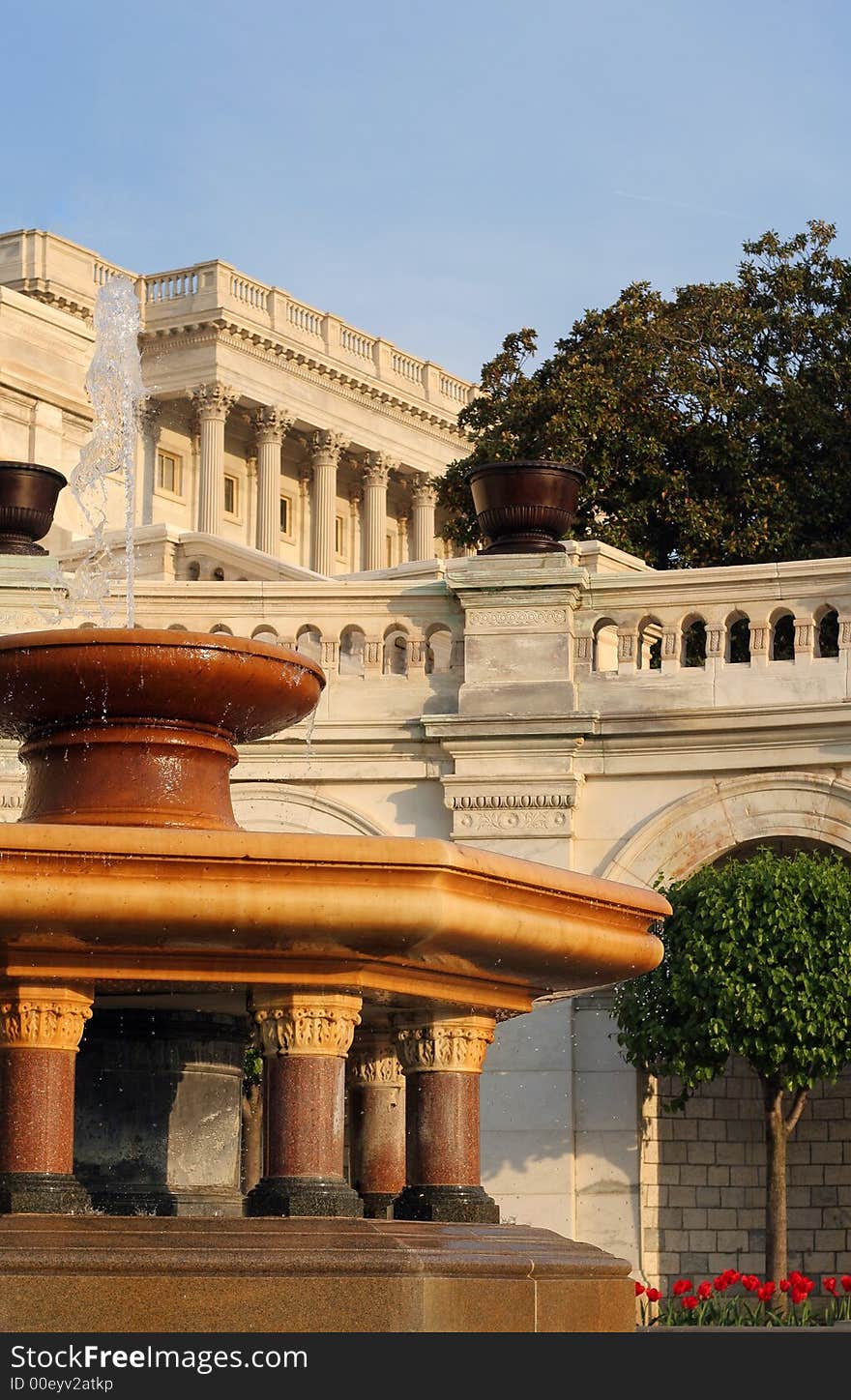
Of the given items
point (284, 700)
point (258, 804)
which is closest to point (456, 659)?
point (258, 804)

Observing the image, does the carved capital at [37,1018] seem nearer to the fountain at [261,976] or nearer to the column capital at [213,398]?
the fountain at [261,976]

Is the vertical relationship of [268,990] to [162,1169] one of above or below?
above

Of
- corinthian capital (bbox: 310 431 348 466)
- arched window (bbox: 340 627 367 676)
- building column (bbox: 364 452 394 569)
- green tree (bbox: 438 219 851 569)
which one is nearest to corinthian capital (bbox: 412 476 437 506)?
building column (bbox: 364 452 394 569)

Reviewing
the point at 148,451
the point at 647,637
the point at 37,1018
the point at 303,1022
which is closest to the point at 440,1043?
the point at 303,1022

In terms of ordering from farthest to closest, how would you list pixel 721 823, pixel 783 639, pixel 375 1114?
pixel 783 639 < pixel 721 823 < pixel 375 1114

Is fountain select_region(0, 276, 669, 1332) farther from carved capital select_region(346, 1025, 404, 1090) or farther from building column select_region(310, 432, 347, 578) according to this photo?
building column select_region(310, 432, 347, 578)

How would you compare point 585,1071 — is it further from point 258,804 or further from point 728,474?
point 728,474

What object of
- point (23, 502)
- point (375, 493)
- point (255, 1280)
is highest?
point (375, 493)

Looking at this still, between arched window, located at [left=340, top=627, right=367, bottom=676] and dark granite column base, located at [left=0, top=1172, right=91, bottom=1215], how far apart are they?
1064 centimetres

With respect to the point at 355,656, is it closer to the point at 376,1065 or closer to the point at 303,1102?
the point at 376,1065

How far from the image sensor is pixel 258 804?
23078mm

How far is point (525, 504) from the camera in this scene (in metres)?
22.7

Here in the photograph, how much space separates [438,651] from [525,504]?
204 cm

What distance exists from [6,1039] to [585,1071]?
999 cm
